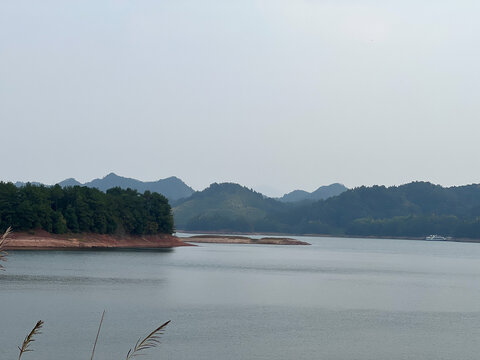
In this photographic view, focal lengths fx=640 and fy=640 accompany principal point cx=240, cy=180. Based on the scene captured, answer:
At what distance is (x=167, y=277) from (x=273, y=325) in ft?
141

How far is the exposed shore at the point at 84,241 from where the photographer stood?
492 ft

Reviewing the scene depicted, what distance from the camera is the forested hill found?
150500 mm

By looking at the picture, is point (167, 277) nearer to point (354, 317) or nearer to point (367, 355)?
point (354, 317)

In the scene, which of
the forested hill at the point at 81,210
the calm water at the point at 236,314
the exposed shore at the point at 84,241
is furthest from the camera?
the forested hill at the point at 81,210

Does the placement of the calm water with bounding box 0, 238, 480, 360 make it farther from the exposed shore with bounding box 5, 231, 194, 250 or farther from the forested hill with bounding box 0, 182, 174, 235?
the forested hill with bounding box 0, 182, 174, 235

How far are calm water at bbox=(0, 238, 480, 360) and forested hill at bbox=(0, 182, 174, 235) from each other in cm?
5013

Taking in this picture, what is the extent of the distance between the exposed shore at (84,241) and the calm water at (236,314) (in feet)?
161

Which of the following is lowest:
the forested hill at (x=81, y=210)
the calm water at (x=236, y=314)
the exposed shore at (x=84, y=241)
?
the calm water at (x=236, y=314)

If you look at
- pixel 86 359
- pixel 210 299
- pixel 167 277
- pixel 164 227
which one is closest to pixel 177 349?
pixel 86 359

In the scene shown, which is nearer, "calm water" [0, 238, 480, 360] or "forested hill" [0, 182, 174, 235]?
"calm water" [0, 238, 480, 360]

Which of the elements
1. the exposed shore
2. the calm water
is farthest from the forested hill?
the calm water

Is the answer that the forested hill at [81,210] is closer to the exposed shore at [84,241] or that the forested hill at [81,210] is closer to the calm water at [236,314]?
the exposed shore at [84,241]

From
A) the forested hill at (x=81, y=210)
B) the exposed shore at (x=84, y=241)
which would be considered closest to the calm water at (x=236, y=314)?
the exposed shore at (x=84, y=241)

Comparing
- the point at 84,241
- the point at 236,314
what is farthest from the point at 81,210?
the point at 236,314
